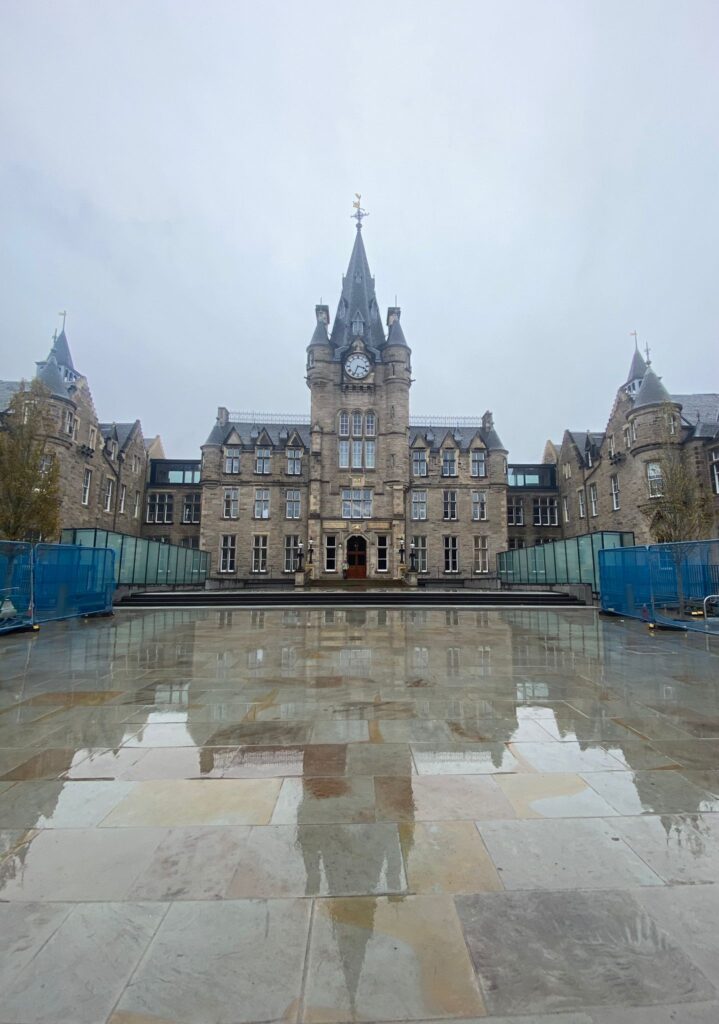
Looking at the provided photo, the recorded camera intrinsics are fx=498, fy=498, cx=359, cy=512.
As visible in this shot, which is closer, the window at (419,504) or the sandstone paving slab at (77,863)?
the sandstone paving slab at (77,863)

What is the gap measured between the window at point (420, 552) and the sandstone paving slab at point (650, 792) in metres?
35.5

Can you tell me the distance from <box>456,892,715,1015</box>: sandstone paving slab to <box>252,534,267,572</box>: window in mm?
37479

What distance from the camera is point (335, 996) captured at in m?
1.94

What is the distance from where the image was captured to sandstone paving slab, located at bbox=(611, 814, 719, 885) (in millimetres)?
2760

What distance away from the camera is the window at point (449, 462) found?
41062 millimetres

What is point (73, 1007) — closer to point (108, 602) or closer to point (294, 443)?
point (108, 602)

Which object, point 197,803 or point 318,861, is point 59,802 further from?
point 318,861

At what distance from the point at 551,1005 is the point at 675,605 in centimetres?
1436

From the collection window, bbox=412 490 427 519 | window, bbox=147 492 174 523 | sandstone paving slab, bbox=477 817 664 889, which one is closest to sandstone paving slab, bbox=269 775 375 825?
sandstone paving slab, bbox=477 817 664 889

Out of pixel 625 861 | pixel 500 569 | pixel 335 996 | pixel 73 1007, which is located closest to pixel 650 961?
pixel 625 861

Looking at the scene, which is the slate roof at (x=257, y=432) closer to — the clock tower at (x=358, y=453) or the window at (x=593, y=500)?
the clock tower at (x=358, y=453)

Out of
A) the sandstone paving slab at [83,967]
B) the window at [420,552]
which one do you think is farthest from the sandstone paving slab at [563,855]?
the window at [420,552]

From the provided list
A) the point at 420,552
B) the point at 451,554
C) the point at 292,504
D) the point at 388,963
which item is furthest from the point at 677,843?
the point at 292,504

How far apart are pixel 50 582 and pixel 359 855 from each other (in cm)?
1387
